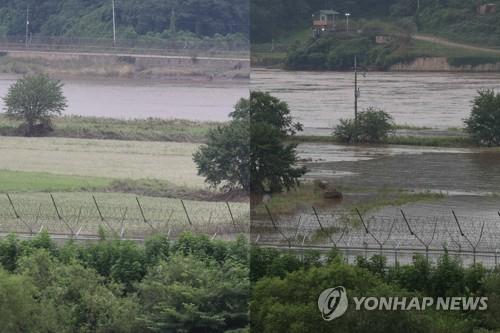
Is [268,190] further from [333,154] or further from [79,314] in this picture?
[79,314]

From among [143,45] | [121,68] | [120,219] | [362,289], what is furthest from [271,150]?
[143,45]

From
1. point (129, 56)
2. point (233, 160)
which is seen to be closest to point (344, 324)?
point (233, 160)

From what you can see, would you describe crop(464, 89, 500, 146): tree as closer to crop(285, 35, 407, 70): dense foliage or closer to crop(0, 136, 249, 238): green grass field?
crop(285, 35, 407, 70): dense foliage

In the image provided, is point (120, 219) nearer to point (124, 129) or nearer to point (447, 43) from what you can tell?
point (447, 43)

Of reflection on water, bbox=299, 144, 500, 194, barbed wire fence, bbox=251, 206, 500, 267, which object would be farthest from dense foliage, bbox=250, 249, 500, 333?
reflection on water, bbox=299, 144, 500, 194

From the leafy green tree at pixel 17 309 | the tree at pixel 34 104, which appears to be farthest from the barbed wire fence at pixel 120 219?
the tree at pixel 34 104
